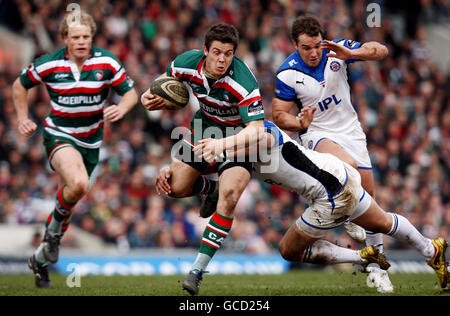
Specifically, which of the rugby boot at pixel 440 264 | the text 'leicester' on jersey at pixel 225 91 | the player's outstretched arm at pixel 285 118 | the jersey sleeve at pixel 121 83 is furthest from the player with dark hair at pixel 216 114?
the rugby boot at pixel 440 264

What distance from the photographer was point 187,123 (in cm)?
1552

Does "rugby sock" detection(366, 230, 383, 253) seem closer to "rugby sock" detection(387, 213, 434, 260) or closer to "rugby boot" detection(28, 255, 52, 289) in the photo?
"rugby sock" detection(387, 213, 434, 260)

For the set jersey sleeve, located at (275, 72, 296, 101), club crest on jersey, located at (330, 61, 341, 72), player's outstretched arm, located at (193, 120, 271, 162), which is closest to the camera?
player's outstretched arm, located at (193, 120, 271, 162)

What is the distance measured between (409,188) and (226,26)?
36.1 feet

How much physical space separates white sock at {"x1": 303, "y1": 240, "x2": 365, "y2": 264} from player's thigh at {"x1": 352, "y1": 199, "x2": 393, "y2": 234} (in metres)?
0.40

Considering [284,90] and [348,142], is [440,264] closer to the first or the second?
[348,142]

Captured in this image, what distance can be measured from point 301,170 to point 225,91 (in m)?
1.13

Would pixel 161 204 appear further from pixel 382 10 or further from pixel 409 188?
pixel 382 10

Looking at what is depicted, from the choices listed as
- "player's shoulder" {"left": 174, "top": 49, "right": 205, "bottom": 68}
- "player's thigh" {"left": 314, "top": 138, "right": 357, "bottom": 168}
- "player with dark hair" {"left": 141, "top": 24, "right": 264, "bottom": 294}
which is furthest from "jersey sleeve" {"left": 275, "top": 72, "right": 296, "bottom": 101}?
"player's shoulder" {"left": 174, "top": 49, "right": 205, "bottom": 68}

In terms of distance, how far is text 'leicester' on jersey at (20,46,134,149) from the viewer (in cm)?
816

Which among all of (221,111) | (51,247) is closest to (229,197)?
(221,111)

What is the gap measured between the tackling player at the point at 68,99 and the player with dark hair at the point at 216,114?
39.0 inches

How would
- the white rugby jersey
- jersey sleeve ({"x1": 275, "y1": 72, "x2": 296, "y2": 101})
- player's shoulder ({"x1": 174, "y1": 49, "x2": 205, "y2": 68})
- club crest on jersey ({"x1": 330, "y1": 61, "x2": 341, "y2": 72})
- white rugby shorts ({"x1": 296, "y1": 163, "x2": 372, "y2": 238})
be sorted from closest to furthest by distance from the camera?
the white rugby jersey → white rugby shorts ({"x1": 296, "y1": 163, "x2": 372, "y2": 238}) → player's shoulder ({"x1": 174, "y1": 49, "x2": 205, "y2": 68}) → jersey sleeve ({"x1": 275, "y1": 72, "x2": 296, "y2": 101}) → club crest on jersey ({"x1": 330, "y1": 61, "x2": 341, "y2": 72})
